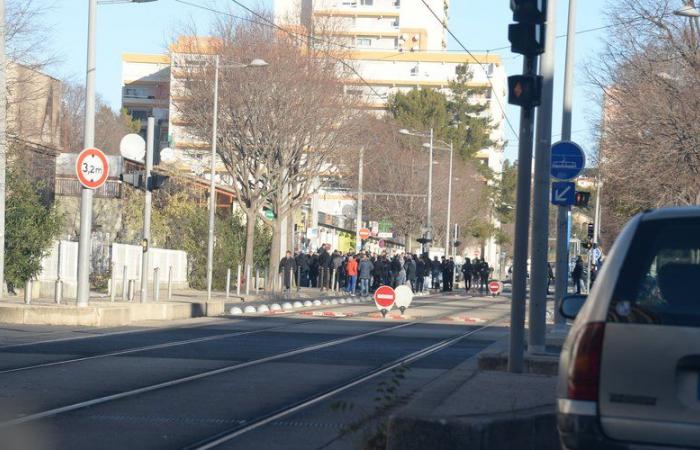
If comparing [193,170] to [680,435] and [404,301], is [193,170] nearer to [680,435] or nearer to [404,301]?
[404,301]

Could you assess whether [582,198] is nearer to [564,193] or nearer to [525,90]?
[564,193]

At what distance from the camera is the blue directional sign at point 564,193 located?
65.0 feet

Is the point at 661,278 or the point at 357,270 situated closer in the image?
the point at 661,278

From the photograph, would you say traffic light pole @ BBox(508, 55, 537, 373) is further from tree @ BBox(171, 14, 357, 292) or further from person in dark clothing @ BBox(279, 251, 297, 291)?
tree @ BBox(171, 14, 357, 292)

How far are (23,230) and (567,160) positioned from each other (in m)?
15.9

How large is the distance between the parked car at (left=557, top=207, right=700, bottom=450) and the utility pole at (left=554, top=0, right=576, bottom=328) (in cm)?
1209

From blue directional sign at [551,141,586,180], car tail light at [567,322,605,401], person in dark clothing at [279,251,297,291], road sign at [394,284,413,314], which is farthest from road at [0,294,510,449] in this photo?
person in dark clothing at [279,251,297,291]

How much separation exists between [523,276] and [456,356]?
7.19 m

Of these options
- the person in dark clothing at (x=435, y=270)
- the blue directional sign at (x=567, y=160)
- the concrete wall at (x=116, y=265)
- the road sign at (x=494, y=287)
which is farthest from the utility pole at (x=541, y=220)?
the person in dark clothing at (x=435, y=270)

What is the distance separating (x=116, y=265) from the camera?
3312 centimetres

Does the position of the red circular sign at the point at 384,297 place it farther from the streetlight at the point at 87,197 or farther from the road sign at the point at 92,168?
the road sign at the point at 92,168

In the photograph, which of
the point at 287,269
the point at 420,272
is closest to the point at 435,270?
the point at 420,272

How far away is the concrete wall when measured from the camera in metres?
33.3

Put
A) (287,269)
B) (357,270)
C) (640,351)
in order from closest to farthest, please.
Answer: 1. (640,351)
2. (287,269)
3. (357,270)
